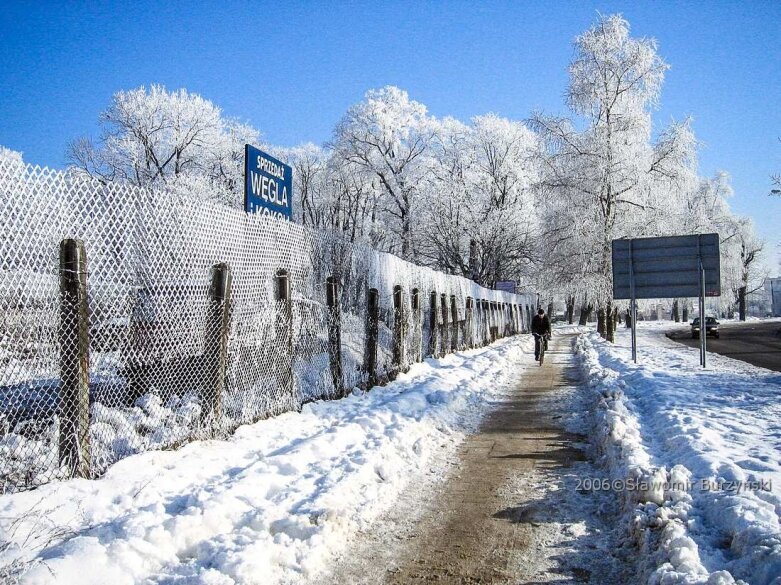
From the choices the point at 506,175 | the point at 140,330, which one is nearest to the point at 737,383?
the point at 140,330

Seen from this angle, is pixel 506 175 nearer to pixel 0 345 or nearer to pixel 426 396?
pixel 426 396

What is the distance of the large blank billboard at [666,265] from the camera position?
48.0 ft

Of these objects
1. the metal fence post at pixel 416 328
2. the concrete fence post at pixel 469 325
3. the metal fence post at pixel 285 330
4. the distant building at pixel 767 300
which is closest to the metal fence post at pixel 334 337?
the metal fence post at pixel 285 330

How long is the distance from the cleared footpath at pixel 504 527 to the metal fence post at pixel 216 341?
2.50 metres

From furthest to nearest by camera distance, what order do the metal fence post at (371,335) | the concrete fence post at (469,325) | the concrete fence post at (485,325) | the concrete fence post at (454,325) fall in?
1. the concrete fence post at (485,325)
2. the concrete fence post at (469,325)
3. the concrete fence post at (454,325)
4. the metal fence post at (371,335)

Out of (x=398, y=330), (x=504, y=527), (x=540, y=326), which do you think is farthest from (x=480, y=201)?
(x=504, y=527)

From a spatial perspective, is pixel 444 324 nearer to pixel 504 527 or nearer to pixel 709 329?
pixel 504 527

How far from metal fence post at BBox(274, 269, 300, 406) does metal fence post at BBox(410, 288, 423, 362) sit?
655cm

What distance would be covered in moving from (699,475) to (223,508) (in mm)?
3827

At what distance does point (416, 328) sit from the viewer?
48.1 ft

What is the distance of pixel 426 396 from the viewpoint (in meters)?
9.47

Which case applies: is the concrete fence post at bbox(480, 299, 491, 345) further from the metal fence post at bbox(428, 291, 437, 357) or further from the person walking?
the metal fence post at bbox(428, 291, 437, 357)

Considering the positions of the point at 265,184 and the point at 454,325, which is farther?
the point at 454,325

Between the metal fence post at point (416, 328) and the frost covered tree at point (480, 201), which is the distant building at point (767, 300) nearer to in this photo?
the frost covered tree at point (480, 201)
